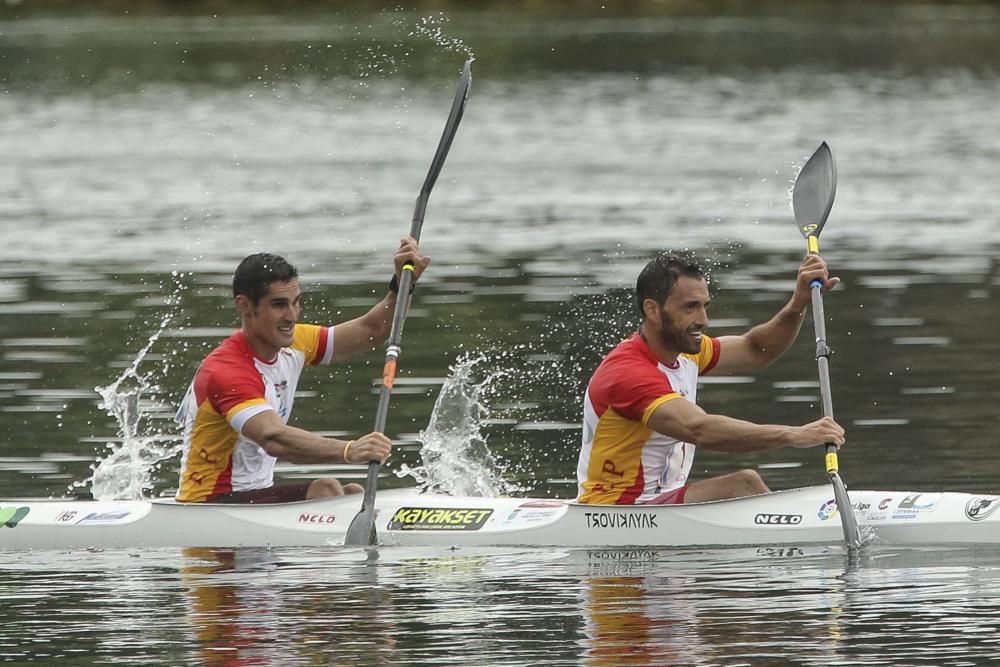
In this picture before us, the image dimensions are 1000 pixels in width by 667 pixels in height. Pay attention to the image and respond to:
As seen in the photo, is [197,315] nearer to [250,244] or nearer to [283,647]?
[250,244]

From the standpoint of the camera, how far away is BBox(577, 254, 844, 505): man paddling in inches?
496

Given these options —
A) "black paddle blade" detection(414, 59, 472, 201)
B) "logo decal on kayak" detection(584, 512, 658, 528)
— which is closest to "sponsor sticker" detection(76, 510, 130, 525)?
"logo decal on kayak" detection(584, 512, 658, 528)

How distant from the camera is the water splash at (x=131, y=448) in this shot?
15484 mm

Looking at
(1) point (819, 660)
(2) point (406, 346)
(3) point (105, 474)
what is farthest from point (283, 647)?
(2) point (406, 346)

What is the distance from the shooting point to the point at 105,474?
610 inches

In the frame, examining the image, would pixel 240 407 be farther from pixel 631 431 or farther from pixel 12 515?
pixel 631 431

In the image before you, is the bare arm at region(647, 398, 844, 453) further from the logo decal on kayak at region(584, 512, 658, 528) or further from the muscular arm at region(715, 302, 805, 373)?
the muscular arm at region(715, 302, 805, 373)

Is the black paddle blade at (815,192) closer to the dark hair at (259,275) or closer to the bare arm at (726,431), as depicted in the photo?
the bare arm at (726,431)

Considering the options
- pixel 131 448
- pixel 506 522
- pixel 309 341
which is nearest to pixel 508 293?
pixel 131 448

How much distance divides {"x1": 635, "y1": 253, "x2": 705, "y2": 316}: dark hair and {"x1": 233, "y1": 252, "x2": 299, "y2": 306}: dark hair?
2334mm

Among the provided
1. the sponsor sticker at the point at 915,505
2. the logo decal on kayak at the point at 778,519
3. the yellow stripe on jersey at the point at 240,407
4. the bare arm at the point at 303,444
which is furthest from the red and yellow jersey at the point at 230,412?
the sponsor sticker at the point at 915,505

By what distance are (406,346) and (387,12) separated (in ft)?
218

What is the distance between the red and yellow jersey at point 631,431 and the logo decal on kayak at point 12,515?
154 inches

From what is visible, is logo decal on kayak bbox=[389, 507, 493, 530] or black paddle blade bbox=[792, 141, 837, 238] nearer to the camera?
logo decal on kayak bbox=[389, 507, 493, 530]
